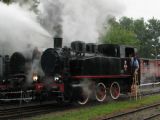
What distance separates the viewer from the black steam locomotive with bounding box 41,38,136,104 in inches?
634

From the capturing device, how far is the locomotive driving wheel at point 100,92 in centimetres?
1798

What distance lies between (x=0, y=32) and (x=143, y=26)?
80275 mm

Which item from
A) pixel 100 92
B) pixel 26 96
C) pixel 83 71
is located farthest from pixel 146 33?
pixel 83 71

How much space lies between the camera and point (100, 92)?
719 inches

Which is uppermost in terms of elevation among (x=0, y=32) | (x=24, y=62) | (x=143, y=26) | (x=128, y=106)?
(x=143, y=26)

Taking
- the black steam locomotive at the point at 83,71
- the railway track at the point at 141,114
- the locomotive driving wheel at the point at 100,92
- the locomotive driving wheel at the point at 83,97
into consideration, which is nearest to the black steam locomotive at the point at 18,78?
the black steam locomotive at the point at 83,71

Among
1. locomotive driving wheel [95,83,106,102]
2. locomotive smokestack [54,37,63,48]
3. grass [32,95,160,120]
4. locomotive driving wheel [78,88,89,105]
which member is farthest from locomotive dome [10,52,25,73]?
grass [32,95,160,120]

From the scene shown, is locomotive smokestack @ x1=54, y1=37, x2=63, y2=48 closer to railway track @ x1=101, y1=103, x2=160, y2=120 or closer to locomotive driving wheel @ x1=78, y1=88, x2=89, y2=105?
locomotive driving wheel @ x1=78, y1=88, x2=89, y2=105

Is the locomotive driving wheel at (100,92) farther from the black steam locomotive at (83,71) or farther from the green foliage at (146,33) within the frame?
the green foliage at (146,33)

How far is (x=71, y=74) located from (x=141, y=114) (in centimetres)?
365

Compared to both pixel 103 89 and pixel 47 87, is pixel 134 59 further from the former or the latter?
pixel 47 87

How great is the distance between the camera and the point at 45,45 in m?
19.0

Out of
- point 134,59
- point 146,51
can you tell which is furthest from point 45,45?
point 146,51

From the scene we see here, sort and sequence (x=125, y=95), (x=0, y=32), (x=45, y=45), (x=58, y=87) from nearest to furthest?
(x=58, y=87)
(x=0, y=32)
(x=45, y=45)
(x=125, y=95)
